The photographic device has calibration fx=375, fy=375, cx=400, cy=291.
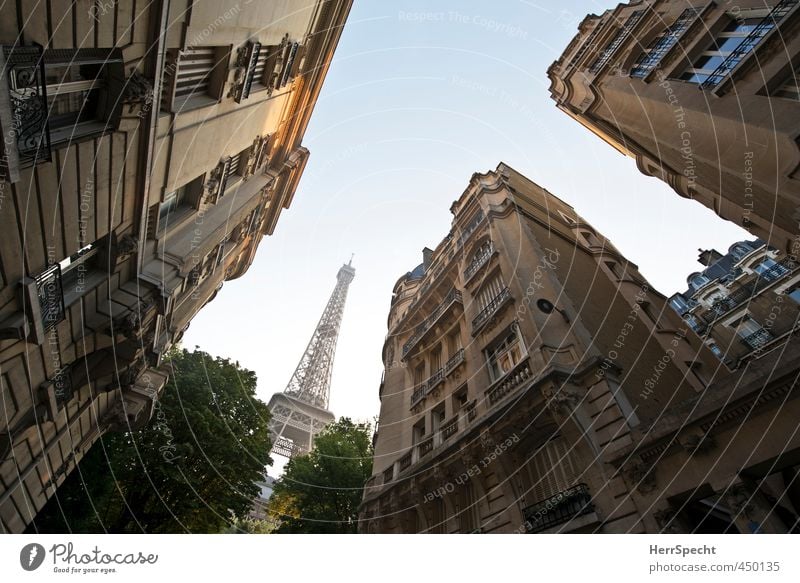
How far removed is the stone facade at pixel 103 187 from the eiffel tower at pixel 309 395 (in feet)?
185

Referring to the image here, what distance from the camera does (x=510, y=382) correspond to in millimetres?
12797

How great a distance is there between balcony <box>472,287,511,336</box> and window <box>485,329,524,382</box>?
3.91ft

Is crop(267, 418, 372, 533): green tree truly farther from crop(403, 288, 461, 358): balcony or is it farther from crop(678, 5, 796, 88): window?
crop(678, 5, 796, 88): window

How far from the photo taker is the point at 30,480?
10.3 m

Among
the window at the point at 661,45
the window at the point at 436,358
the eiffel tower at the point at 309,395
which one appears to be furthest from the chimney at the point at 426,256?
the eiffel tower at the point at 309,395

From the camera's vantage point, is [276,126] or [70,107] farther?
[276,126]

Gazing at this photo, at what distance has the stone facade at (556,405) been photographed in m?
7.48

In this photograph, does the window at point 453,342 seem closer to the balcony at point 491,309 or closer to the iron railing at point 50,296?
the balcony at point 491,309

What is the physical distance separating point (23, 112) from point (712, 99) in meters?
17.2

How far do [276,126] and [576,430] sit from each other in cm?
2035

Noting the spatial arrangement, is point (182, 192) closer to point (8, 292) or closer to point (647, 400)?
point (8, 292)

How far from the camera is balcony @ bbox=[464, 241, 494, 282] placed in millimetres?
20016

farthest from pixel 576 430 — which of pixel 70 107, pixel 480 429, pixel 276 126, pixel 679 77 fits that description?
pixel 276 126

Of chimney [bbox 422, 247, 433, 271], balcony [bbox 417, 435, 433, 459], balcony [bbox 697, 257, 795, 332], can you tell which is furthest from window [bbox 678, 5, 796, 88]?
chimney [bbox 422, 247, 433, 271]
